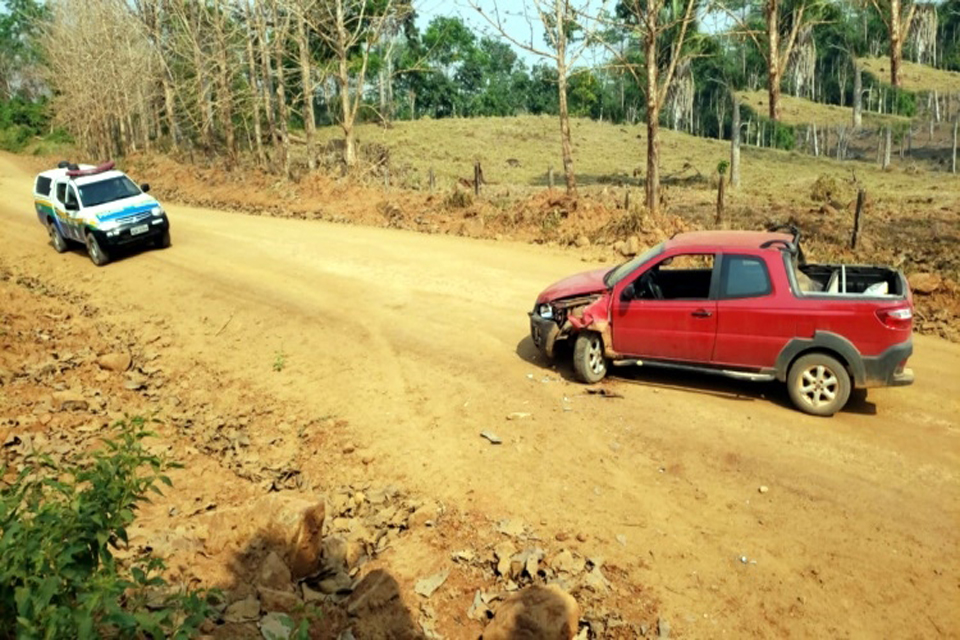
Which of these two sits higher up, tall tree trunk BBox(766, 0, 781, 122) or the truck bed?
tall tree trunk BBox(766, 0, 781, 122)

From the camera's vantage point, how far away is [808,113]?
72188 millimetres

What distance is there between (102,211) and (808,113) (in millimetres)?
72535

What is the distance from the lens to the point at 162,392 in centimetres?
1075

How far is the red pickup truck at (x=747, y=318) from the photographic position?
7633mm

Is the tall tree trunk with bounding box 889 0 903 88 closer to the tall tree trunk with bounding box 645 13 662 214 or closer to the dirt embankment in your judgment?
the tall tree trunk with bounding box 645 13 662 214

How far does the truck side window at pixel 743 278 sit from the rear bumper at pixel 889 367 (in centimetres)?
132

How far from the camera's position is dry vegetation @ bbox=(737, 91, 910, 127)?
63.3 m

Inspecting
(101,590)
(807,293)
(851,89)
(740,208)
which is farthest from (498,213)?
(851,89)

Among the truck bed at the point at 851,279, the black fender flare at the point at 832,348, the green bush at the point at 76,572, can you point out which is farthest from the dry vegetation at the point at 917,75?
the green bush at the point at 76,572

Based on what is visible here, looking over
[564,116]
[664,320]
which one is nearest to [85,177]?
[564,116]

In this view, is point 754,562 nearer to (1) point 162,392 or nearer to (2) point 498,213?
(1) point 162,392

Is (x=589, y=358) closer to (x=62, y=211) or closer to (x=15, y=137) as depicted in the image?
(x=62, y=211)

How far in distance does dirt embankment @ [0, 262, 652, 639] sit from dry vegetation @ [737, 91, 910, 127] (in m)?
62.3

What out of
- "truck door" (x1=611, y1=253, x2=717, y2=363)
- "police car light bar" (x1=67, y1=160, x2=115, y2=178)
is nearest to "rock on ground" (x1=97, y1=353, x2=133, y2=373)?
"police car light bar" (x1=67, y1=160, x2=115, y2=178)
